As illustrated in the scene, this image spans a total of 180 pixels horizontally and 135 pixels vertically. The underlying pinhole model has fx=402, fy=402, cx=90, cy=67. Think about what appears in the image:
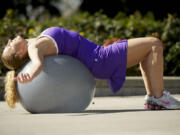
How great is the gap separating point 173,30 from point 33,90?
6.07m

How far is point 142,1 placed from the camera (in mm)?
19000

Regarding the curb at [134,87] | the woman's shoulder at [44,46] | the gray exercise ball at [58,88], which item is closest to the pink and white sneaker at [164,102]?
the gray exercise ball at [58,88]

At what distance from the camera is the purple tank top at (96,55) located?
5332mm

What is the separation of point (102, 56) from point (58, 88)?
30.7 inches

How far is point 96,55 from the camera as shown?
5355mm

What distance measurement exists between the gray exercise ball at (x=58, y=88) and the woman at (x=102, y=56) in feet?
0.51

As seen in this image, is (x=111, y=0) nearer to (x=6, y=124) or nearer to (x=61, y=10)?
(x=61, y=10)

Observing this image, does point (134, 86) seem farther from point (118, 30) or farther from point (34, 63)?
point (34, 63)

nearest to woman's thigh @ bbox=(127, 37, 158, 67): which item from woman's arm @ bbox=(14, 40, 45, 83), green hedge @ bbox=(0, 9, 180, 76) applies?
woman's arm @ bbox=(14, 40, 45, 83)

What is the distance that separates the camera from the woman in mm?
5258

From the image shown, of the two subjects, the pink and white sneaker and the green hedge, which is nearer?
the pink and white sneaker

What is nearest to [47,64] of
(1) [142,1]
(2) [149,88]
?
(2) [149,88]

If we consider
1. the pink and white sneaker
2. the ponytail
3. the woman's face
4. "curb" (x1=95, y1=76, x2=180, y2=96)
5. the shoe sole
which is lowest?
"curb" (x1=95, y1=76, x2=180, y2=96)

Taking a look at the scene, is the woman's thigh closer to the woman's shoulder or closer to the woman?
the woman
